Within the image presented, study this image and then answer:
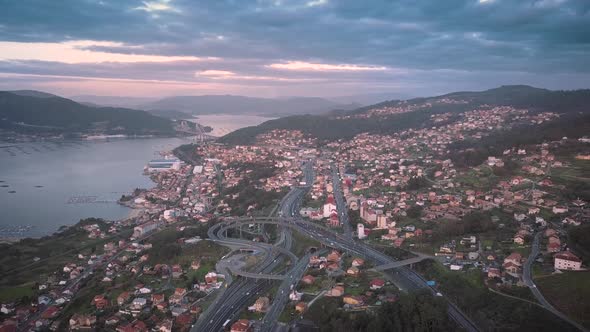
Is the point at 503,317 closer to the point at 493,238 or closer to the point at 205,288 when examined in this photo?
the point at 493,238

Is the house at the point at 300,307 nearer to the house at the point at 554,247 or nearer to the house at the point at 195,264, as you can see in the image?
the house at the point at 195,264

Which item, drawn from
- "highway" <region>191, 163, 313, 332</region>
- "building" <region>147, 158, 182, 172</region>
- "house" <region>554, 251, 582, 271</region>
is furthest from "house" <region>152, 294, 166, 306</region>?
"building" <region>147, 158, 182, 172</region>

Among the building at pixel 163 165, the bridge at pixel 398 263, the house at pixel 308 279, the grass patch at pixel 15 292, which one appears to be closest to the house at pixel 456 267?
the bridge at pixel 398 263

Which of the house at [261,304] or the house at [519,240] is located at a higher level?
the house at [519,240]

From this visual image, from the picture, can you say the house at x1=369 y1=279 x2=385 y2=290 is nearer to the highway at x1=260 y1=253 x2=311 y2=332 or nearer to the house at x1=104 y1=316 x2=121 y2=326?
the highway at x1=260 y1=253 x2=311 y2=332

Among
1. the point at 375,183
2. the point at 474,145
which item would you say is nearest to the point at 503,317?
the point at 375,183

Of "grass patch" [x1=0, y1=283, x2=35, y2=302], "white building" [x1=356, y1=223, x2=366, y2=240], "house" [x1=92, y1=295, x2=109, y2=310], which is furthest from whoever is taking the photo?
"white building" [x1=356, y1=223, x2=366, y2=240]

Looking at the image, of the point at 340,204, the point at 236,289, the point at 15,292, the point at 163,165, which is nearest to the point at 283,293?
the point at 236,289
